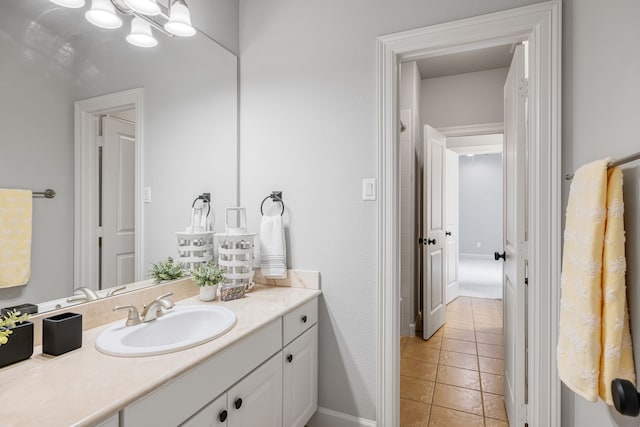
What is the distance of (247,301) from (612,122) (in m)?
1.58

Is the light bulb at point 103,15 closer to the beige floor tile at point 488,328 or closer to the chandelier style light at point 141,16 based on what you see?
the chandelier style light at point 141,16

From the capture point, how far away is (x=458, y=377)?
2.51 meters

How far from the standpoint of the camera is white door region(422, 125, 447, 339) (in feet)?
10.7

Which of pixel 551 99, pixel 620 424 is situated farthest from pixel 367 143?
pixel 620 424

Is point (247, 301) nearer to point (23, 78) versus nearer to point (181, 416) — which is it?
point (181, 416)

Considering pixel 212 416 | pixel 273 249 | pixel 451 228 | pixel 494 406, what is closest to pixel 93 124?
pixel 273 249

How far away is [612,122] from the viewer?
3.26ft

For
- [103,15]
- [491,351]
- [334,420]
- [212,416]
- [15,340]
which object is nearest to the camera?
[15,340]

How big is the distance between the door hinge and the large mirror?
5.39 feet

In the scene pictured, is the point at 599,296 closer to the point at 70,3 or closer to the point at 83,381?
the point at 83,381

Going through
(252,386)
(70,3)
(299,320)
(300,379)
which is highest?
(70,3)

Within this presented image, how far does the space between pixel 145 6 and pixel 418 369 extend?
2.86 m

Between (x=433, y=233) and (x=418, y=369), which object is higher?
(x=433, y=233)

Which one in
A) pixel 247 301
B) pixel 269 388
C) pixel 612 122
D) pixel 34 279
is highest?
pixel 612 122
